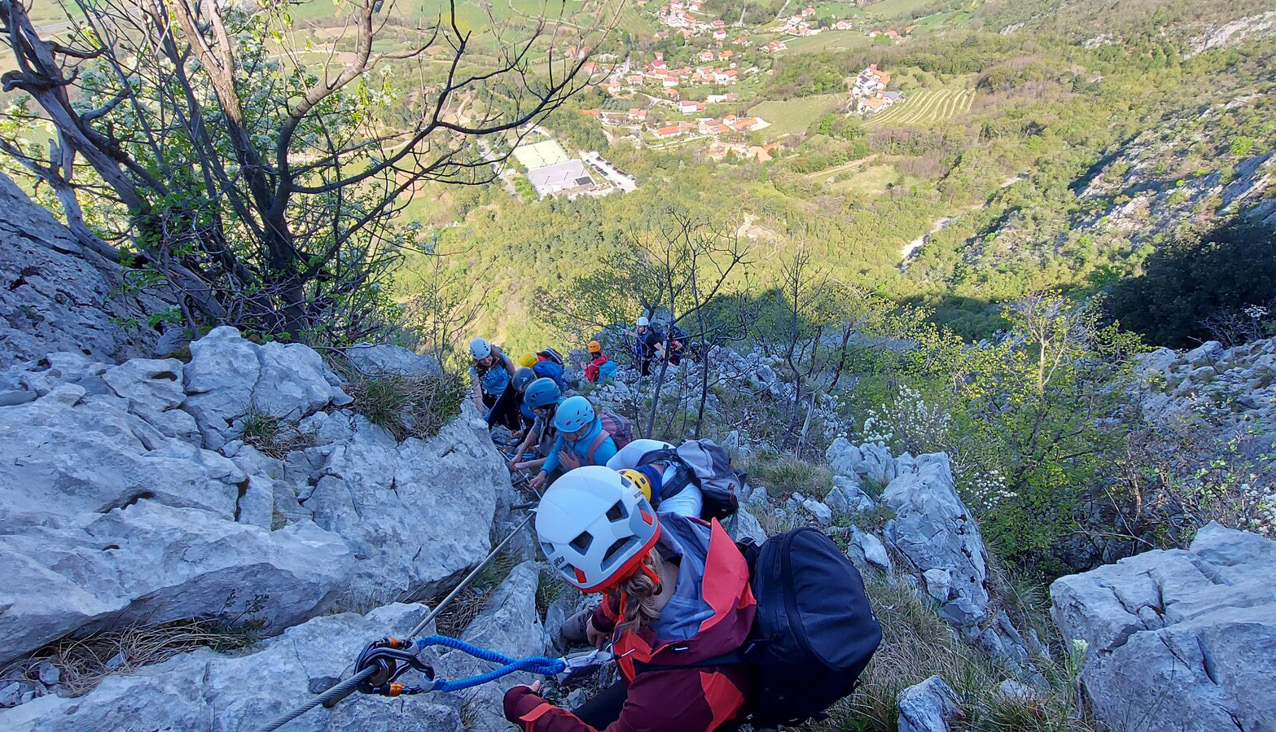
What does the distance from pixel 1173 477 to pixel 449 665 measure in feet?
37.2

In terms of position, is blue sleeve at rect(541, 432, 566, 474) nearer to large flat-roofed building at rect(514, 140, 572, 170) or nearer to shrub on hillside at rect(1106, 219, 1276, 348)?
shrub on hillside at rect(1106, 219, 1276, 348)

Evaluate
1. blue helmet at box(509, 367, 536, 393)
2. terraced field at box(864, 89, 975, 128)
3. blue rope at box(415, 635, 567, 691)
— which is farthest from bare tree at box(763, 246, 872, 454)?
terraced field at box(864, 89, 975, 128)

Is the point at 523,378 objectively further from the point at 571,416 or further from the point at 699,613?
the point at 699,613

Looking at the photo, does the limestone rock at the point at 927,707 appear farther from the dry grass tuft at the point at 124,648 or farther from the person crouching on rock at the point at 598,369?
the person crouching on rock at the point at 598,369

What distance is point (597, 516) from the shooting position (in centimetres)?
222

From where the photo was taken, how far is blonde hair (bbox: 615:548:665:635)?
2211mm

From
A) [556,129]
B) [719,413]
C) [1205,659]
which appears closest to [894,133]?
[556,129]

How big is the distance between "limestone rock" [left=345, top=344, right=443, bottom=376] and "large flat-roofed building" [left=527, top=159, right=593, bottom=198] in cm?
5535

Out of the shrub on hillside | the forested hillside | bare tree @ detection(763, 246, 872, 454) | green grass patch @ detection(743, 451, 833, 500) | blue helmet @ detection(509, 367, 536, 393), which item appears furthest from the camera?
the forested hillside

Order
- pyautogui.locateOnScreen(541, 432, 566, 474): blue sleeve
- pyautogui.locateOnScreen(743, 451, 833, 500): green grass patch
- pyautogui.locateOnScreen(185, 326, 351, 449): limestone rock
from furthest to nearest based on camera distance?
pyautogui.locateOnScreen(743, 451, 833, 500): green grass patch → pyautogui.locateOnScreen(541, 432, 566, 474): blue sleeve → pyautogui.locateOnScreen(185, 326, 351, 449): limestone rock

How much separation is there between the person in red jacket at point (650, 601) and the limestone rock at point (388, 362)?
327cm

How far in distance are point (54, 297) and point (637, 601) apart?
497cm

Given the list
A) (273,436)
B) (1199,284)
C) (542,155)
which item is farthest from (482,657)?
(542,155)

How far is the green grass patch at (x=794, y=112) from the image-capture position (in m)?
81.9
